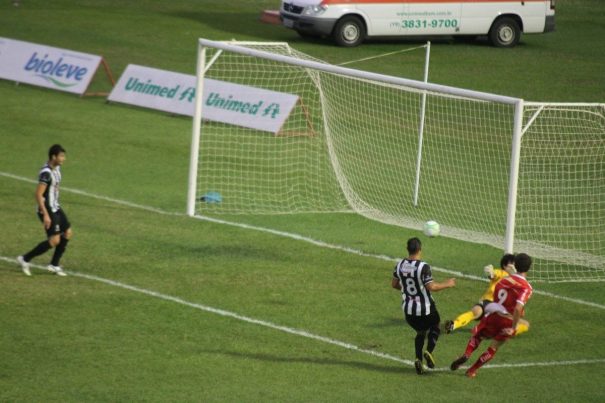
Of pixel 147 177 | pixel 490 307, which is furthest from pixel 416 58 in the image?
pixel 490 307

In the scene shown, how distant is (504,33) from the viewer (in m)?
36.5

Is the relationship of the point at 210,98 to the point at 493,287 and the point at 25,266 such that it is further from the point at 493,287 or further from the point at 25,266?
the point at 493,287

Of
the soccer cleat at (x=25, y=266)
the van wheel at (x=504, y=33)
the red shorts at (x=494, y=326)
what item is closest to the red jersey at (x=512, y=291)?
the red shorts at (x=494, y=326)

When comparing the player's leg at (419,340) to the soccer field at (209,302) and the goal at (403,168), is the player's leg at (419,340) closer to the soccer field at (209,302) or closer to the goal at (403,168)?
the soccer field at (209,302)

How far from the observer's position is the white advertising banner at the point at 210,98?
Answer: 87.8ft

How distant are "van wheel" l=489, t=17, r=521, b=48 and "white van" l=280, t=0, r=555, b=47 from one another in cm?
7

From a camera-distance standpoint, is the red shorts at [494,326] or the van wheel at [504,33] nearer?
the red shorts at [494,326]

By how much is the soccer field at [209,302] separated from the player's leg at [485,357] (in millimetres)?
131

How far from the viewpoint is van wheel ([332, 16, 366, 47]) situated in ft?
114

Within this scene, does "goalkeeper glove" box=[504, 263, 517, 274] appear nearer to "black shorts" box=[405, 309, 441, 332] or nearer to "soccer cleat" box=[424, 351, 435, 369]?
"black shorts" box=[405, 309, 441, 332]

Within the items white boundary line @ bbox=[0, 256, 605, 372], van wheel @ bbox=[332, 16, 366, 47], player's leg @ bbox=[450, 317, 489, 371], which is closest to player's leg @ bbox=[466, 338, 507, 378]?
player's leg @ bbox=[450, 317, 489, 371]

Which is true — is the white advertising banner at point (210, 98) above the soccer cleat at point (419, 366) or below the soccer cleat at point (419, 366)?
A: above

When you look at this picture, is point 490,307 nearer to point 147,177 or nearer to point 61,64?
point 147,177

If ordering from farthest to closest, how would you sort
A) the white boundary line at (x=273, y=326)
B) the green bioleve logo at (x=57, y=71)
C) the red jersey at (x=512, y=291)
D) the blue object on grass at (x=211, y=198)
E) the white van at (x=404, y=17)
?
the white van at (x=404, y=17) → the green bioleve logo at (x=57, y=71) → the blue object on grass at (x=211, y=198) → the white boundary line at (x=273, y=326) → the red jersey at (x=512, y=291)
